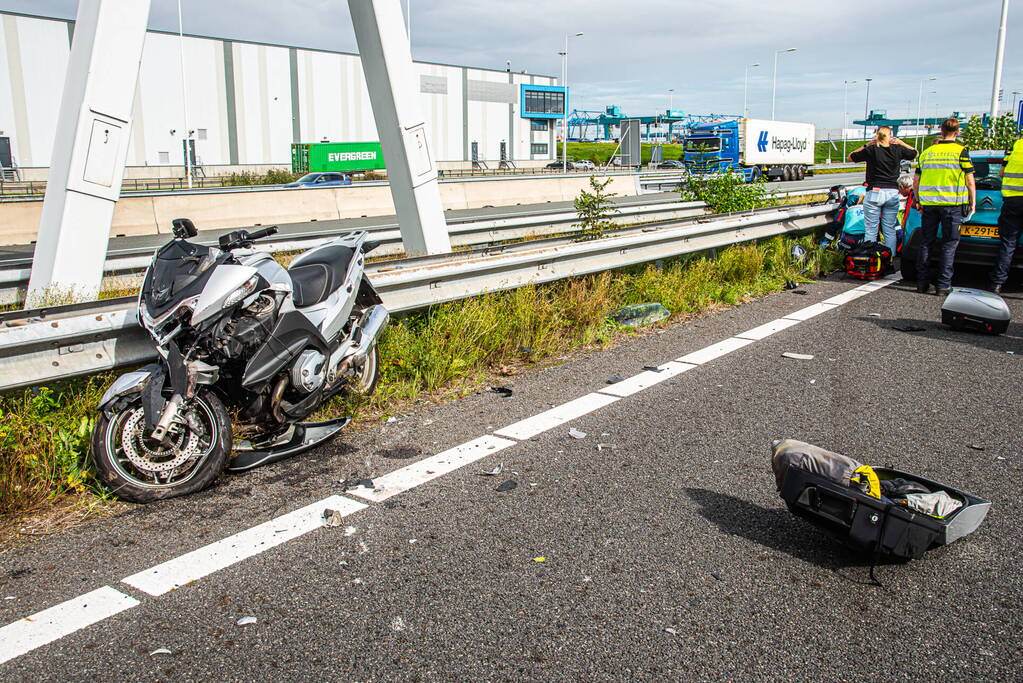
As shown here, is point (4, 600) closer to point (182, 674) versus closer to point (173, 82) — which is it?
point (182, 674)

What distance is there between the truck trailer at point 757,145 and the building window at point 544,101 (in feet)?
129

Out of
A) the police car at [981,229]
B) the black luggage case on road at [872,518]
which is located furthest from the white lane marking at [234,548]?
the police car at [981,229]

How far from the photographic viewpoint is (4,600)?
3225 mm

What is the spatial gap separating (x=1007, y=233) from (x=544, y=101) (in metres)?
88.5

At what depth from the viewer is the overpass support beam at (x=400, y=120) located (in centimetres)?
851

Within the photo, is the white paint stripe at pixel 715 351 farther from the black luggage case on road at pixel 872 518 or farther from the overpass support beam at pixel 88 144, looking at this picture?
the overpass support beam at pixel 88 144

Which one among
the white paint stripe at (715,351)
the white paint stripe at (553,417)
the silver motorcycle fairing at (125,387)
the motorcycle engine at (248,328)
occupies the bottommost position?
the white paint stripe at (553,417)

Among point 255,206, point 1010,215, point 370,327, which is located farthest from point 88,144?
point 255,206

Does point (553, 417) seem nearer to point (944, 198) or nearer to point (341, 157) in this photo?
point (944, 198)

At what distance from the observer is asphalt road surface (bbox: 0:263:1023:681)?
2.83 m

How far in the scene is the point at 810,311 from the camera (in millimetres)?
9172

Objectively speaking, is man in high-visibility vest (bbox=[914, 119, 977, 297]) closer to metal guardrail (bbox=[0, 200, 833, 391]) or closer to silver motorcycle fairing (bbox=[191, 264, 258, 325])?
metal guardrail (bbox=[0, 200, 833, 391])

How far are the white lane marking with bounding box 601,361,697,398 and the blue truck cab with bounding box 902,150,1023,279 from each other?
18.8 feet

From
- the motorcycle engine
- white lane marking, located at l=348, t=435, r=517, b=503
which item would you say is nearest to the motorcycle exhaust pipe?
the motorcycle engine
